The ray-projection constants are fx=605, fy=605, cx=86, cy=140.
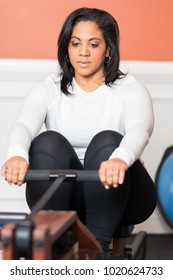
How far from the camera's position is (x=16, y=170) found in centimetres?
158

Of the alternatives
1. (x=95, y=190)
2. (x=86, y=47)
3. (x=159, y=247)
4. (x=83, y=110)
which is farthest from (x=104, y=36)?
(x=159, y=247)

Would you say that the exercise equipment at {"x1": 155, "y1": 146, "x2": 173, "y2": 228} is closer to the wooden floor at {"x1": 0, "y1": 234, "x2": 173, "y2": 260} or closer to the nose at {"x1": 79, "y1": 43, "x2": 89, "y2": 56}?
the wooden floor at {"x1": 0, "y1": 234, "x2": 173, "y2": 260}

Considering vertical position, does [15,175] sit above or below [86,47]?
below

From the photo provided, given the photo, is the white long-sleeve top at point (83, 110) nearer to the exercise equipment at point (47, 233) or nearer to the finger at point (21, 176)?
the finger at point (21, 176)

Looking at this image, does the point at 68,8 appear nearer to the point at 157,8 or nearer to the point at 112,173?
the point at 157,8

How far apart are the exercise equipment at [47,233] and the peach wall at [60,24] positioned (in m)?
1.33

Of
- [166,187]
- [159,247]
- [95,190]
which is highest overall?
[95,190]

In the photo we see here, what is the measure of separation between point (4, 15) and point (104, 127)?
1037 millimetres

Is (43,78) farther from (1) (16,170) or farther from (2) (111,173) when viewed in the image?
(2) (111,173)

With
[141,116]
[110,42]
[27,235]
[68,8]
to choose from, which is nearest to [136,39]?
[68,8]

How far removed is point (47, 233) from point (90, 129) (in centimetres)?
89

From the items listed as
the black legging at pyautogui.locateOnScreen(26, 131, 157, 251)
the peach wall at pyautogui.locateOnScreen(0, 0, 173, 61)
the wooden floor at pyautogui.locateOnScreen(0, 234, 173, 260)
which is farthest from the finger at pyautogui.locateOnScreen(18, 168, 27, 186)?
the peach wall at pyautogui.locateOnScreen(0, 0, 173, 61)

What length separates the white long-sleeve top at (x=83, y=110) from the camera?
1.85 metres

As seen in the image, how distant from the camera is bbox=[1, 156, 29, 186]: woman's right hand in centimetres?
156
